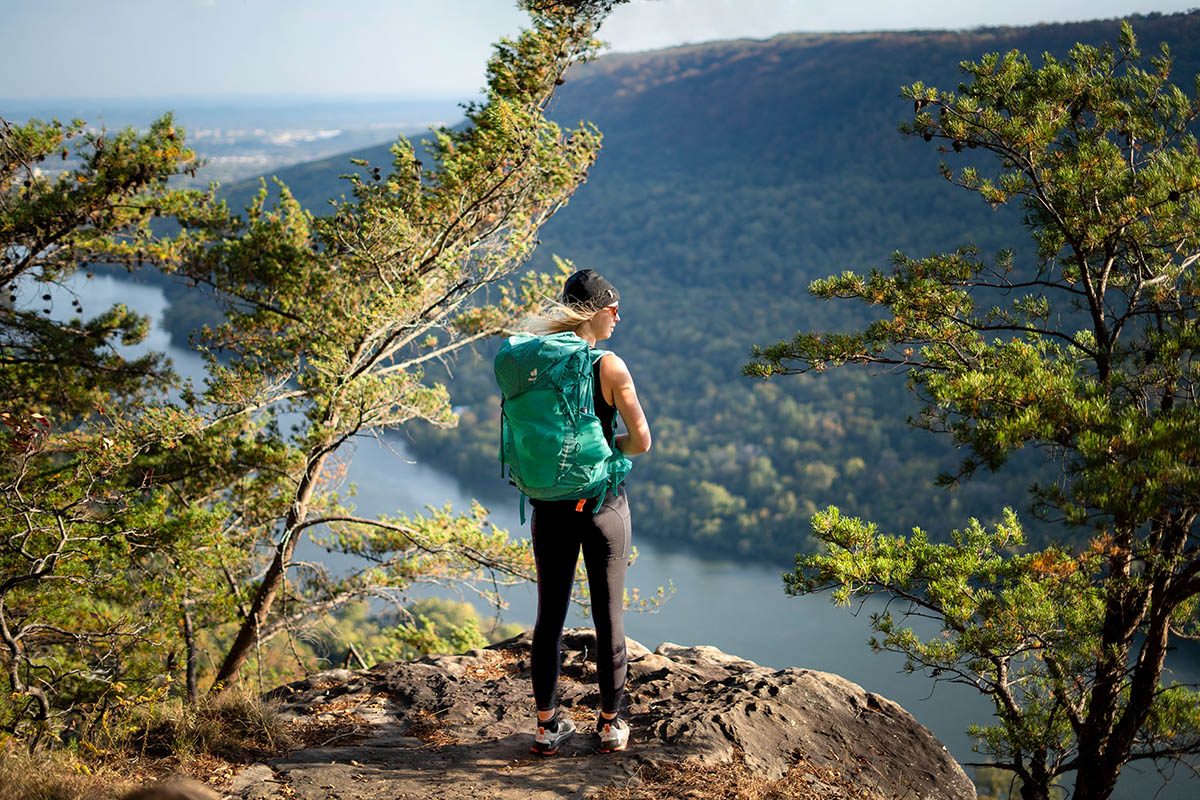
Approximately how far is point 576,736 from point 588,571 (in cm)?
74

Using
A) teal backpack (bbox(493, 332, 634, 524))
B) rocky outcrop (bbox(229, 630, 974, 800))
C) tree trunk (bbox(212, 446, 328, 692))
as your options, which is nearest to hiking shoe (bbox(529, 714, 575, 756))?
rocky outcrop (bbox(229, 630, 974, 800))

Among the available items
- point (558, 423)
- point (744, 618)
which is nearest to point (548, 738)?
point (558, 423)

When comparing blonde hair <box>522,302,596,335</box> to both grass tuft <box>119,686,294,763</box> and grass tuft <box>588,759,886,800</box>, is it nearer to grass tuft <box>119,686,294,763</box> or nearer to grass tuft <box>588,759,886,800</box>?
grass tuft <box>588,759,886,800</box>

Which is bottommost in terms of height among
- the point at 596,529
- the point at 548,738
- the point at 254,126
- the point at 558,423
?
the point at 548,738

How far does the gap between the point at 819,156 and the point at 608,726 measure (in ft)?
231

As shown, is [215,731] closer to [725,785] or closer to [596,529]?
[596,529]

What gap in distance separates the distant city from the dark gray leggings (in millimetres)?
3984

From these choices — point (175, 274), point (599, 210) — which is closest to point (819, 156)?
point (599, 210)

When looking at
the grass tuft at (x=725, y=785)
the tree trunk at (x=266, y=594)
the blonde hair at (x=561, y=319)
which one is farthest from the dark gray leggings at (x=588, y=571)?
the tree trunk at (x=266, y=594)

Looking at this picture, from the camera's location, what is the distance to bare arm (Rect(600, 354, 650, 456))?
2309 mm

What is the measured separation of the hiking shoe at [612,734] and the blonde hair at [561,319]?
1.28 m

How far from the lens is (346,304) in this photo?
6.39m

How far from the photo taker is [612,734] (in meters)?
2.63

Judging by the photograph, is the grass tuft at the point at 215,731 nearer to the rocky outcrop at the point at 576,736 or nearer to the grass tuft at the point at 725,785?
the rocky outcrop at the point at 576,736
